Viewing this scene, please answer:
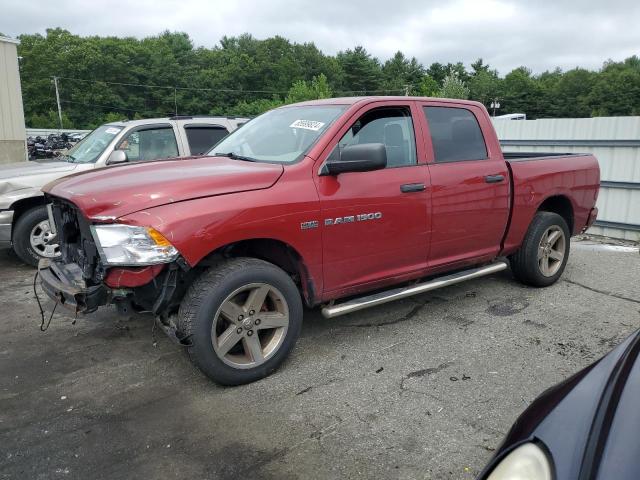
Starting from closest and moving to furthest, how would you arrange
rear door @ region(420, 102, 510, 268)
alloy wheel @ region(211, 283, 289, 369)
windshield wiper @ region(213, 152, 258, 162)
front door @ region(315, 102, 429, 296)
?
alloy wheel @ region(211, 283, 289, 369) < front door @ region(315, 102, 429, 296) < windshield wiper @ region(213, 152, 258, 162) < rear door @ region(420, 102, 510, 268)

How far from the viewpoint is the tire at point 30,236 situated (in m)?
6.25

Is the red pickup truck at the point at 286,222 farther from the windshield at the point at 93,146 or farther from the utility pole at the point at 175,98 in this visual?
the utility pole at the point at 175,98

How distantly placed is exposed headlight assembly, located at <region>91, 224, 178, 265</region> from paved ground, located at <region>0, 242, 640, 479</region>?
3.23 ft

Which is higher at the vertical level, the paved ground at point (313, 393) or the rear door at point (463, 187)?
the rear door at point (463, 187)

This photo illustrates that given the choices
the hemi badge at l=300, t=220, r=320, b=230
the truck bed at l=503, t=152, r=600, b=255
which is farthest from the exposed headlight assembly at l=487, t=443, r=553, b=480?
the truck bed at l=503, t=152, r=600, b=255

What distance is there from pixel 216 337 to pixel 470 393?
5.62 feet

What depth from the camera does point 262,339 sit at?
143 inches

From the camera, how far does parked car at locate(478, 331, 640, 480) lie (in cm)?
118

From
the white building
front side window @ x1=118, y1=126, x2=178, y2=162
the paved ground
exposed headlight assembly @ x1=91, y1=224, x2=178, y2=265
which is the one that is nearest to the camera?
the paved ground

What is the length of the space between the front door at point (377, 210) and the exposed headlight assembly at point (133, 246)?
113cm

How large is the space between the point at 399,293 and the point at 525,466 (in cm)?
276

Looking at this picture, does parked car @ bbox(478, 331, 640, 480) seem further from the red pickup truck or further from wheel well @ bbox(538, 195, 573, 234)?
wheel well @ bbox(538, 195, 573, 234)

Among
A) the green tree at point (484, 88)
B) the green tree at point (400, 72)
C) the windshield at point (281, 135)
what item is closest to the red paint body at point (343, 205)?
the windshield at point (281, 135)

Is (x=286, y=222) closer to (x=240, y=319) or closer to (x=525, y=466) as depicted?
(x=240, y=319)
